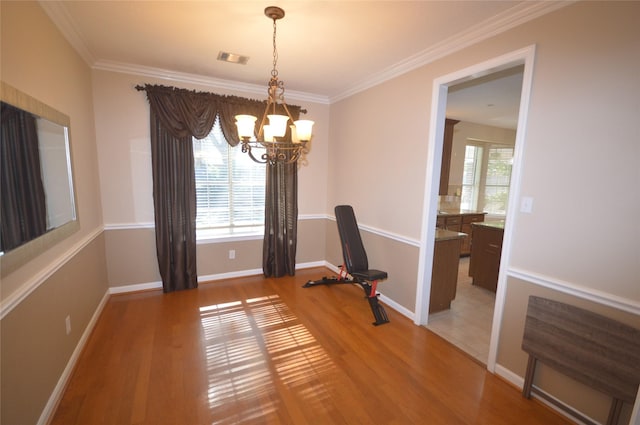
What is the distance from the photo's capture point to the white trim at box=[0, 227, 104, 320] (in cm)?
137

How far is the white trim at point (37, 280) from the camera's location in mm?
1365

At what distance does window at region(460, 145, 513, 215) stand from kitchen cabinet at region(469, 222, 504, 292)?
2.31m

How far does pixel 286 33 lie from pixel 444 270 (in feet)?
9.33

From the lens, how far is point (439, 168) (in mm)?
2764

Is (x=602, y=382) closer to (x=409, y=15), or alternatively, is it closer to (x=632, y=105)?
(x=632, y=105)

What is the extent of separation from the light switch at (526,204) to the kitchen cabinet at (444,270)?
3.48 feet

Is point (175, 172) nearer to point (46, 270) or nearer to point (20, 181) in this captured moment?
point (46, 270)

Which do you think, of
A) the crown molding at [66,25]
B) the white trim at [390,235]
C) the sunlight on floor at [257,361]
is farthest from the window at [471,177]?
the crown molding at [66,25]

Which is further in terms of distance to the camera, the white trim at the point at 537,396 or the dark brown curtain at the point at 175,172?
the dark brown curtain at the point at 175,172

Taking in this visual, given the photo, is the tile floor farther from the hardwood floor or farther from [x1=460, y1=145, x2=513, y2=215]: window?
[x1=460, y1=145, x2=513, y2=215]: window

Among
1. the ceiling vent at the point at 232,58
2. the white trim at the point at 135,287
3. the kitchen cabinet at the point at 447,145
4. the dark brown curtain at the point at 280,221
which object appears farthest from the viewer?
the kitchen cabinet at the point at 447,145

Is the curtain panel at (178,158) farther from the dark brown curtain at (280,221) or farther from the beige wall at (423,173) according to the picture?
the dark brown curtain at (280,221)

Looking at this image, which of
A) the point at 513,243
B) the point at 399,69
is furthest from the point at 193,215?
the point at 513,243

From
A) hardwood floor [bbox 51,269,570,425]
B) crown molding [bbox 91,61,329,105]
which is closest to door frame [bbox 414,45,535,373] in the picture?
hardwood floor [bbox 51,269,570,425]
